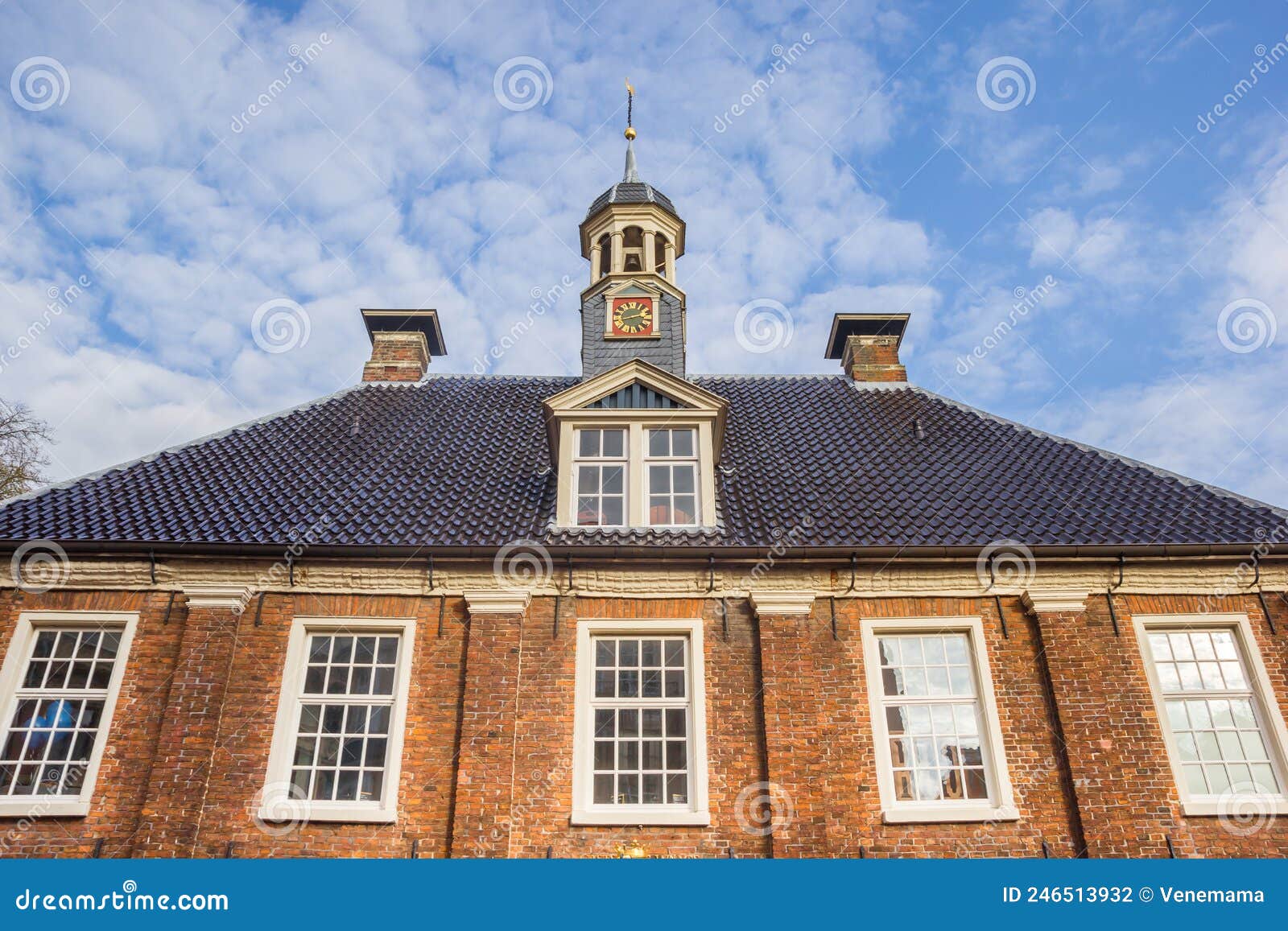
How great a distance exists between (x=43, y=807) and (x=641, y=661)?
6891 millimetres

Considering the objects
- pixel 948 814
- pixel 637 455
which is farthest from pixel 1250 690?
pixel 637 455

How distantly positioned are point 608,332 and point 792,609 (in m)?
6.69

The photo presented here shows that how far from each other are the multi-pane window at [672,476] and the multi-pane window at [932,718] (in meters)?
3.13

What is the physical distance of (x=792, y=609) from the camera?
34.9 ft

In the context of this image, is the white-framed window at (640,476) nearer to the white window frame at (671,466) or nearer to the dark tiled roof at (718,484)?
the white window frame at (671,466)

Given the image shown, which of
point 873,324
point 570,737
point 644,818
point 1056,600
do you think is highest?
point 873,324

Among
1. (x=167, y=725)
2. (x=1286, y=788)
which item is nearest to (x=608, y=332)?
(x=167, y=725)

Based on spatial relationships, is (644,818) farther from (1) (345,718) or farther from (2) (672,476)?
(2) (672,476)

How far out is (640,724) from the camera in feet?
33.4

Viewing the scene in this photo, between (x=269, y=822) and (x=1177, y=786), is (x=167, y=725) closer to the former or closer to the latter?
(x=269, y=822)

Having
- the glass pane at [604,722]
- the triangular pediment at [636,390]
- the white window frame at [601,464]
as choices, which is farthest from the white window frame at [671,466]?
the glass pane at [604,722]

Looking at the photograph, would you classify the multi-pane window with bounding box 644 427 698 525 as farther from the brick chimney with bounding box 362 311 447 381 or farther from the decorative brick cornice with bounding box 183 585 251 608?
the brick chimney with bounding box 362 311 447 381

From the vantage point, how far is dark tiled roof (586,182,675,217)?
55.2 feet

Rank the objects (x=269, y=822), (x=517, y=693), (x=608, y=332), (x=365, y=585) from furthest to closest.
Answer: (x=608, y=332)
(x=365, y=585)
(x=517, y=693)
(x=269, y=822)
